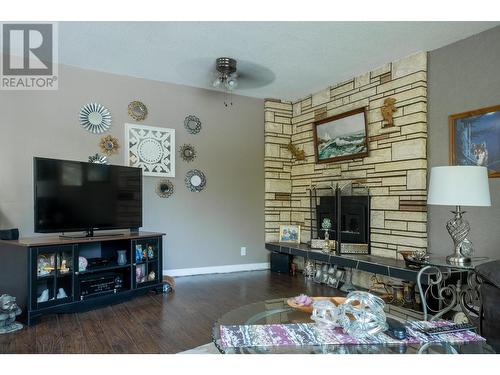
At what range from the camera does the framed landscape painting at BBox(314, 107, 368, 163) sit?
170 inches

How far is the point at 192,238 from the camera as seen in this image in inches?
189

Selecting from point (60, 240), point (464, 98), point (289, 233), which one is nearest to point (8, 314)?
point (60, 240)

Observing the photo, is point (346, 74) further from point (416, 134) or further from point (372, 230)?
point (372, 230)

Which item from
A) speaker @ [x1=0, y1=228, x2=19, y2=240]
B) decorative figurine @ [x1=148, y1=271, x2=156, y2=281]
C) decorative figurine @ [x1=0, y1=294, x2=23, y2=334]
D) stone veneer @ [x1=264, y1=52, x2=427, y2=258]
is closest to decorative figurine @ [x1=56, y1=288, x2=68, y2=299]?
decorative figurine @ [x1=0, y1=294, x2=23, y2=334]

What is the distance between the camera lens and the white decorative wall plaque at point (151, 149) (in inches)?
174

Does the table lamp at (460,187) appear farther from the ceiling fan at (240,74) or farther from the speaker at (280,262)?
the speaker at (280,262)

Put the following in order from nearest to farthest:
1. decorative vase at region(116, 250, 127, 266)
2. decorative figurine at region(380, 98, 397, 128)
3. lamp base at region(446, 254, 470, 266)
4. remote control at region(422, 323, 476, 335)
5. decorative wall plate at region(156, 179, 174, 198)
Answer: remote control at region(422, 323, 476, 335)
lamp base at region(446, 254, 470, 266)
decorative vase at region(116, 250, 127, 266)
decorative figurine at region(380, 98, 397, 128)
decorative wall plate at region(156, 179, 174, 198)

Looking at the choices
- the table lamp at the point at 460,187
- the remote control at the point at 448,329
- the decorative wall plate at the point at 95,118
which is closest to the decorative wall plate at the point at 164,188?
the decorative wall plate at the point at 95,118

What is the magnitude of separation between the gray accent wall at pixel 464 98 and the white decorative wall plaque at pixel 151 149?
3.10 m

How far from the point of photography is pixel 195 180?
484 centimetres

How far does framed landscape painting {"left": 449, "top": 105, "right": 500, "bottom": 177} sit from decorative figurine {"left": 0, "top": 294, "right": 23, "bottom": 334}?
404 cm

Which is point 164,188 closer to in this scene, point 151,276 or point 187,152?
point 187,152

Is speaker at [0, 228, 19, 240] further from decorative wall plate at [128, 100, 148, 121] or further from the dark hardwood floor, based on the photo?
decorative wall plate at [128, 100, 148, 121]
